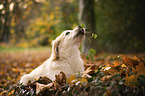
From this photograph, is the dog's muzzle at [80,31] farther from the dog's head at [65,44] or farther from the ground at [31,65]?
the ground at [31,65]

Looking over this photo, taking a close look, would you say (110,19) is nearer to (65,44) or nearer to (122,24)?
(122,24)

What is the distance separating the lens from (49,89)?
2178 mm

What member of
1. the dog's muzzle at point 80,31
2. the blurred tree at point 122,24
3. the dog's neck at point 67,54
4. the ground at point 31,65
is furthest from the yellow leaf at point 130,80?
the blurred tree at point 122,24

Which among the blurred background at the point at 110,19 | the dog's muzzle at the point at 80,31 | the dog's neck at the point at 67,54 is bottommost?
the dog's neck at the point at 67,54

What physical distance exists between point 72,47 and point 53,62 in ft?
1.75

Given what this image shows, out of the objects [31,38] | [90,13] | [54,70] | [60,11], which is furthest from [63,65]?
[31,38]

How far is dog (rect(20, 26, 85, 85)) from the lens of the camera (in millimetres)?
2938

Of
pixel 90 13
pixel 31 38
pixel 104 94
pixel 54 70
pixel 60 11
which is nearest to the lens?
pixel 104 94

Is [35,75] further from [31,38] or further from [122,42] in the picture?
[31,38]

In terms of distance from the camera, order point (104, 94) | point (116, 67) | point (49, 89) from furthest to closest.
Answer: point (116, 67) < point (49, 89) < point (104, 94)

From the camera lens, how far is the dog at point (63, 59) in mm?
2938

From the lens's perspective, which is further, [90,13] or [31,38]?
[31,38]

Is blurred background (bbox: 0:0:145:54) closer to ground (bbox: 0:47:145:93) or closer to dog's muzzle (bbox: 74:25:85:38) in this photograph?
ground (bbox: 0:47:145:93)

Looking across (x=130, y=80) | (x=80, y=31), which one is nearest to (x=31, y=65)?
(x=80, y=31)
